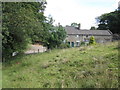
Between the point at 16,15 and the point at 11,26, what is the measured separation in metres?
0.90

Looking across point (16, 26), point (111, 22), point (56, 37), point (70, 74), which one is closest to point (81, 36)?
point (111, 22)

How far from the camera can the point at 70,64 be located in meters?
7.49

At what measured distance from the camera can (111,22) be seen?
1841 inches

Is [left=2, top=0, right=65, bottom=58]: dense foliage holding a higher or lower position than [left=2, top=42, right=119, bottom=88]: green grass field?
higher

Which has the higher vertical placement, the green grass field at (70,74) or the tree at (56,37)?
the tree at (56,37)

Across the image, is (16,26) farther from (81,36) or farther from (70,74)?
(81,36)

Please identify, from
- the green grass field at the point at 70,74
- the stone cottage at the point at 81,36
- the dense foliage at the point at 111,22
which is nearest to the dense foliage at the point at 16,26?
the green grass field at the point at 70,74

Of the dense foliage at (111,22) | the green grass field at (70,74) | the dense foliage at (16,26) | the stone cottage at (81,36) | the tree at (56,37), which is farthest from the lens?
the dense foliage at (111,22)

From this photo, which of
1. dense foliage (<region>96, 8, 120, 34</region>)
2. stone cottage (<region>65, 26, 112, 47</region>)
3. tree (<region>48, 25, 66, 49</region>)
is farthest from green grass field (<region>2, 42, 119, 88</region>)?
dense foliage (<region>96, 8, 120, 34</region>)

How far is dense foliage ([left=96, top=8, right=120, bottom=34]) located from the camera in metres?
43.6

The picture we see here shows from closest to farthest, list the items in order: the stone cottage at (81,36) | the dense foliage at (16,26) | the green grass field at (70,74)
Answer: the green grass field at (70,74)
the dense foliage at (16,26)
the stone cottage at (81,36)

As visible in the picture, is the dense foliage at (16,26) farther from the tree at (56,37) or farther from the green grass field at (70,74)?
the tree at (56,37)

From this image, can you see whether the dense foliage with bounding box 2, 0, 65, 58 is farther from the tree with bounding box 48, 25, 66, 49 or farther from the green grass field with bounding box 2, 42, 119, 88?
the tree with bounding box 48, 25, 66, 49

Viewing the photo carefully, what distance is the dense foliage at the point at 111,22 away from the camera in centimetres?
4362
